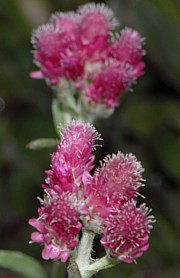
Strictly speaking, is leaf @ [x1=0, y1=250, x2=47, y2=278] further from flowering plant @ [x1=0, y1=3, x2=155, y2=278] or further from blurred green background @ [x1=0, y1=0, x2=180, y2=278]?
blurred green background @ [x1=0, y1=0, x2=180, y2=278]

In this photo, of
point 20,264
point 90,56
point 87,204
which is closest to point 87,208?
point 87,204

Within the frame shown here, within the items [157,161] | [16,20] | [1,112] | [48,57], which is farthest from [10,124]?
[48,57]

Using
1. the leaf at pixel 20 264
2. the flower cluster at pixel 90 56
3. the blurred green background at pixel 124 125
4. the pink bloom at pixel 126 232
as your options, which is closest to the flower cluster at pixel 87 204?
the pink bloom at pixel 126 232

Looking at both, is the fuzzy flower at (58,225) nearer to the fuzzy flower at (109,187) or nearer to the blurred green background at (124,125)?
the fuzzy flower at (109,187)

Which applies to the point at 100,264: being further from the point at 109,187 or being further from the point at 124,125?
the point at 124,125

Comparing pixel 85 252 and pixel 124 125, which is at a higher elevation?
pixel 124 125
